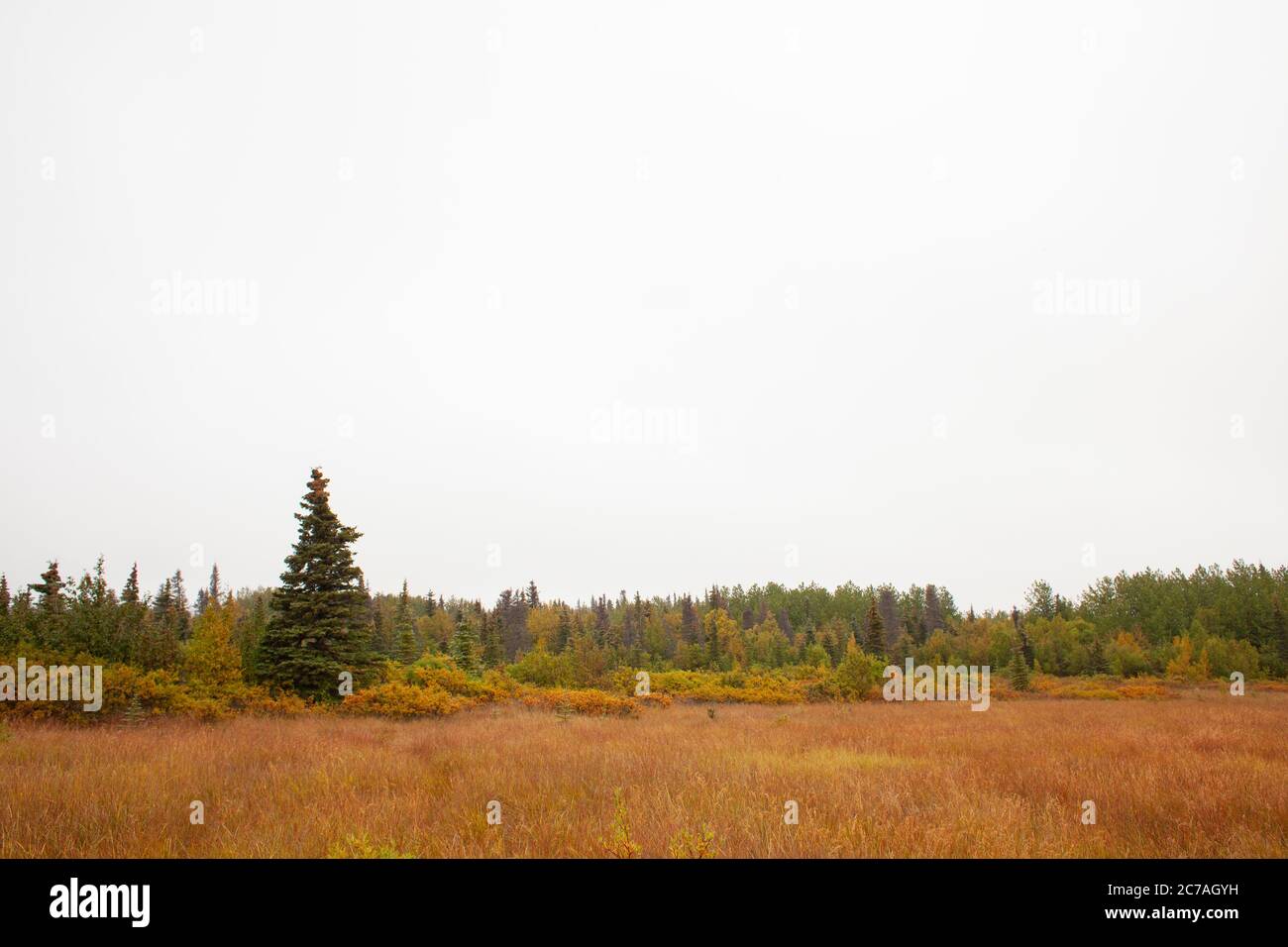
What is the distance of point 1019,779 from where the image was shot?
768cm

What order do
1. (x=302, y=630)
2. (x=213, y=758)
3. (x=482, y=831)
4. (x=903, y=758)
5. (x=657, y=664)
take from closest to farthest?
(x=482, y=831), (x=213, y=758), (x=903, y=758), (x=302, y=630), (x=657, y=664)

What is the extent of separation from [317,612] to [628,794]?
17.0 m

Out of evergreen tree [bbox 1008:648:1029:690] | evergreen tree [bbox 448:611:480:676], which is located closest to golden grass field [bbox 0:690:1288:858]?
evergreen tree [bbox 448:611:480:676]

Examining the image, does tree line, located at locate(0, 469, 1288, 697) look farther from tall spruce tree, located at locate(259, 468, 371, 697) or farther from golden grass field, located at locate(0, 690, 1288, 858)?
golden grass field, located at locate(0, 690, 1288, 858)

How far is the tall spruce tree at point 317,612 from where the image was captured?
18484 mm

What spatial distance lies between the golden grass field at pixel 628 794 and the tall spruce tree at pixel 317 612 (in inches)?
267

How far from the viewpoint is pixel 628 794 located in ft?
21.4

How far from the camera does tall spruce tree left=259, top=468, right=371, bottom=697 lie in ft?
60.6

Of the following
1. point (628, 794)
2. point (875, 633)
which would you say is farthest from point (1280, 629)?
point (628, 794)

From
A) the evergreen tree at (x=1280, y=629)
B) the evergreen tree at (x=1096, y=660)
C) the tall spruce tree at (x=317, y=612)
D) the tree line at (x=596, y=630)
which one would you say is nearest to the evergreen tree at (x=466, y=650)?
the tree line at (x=596, y=630)
